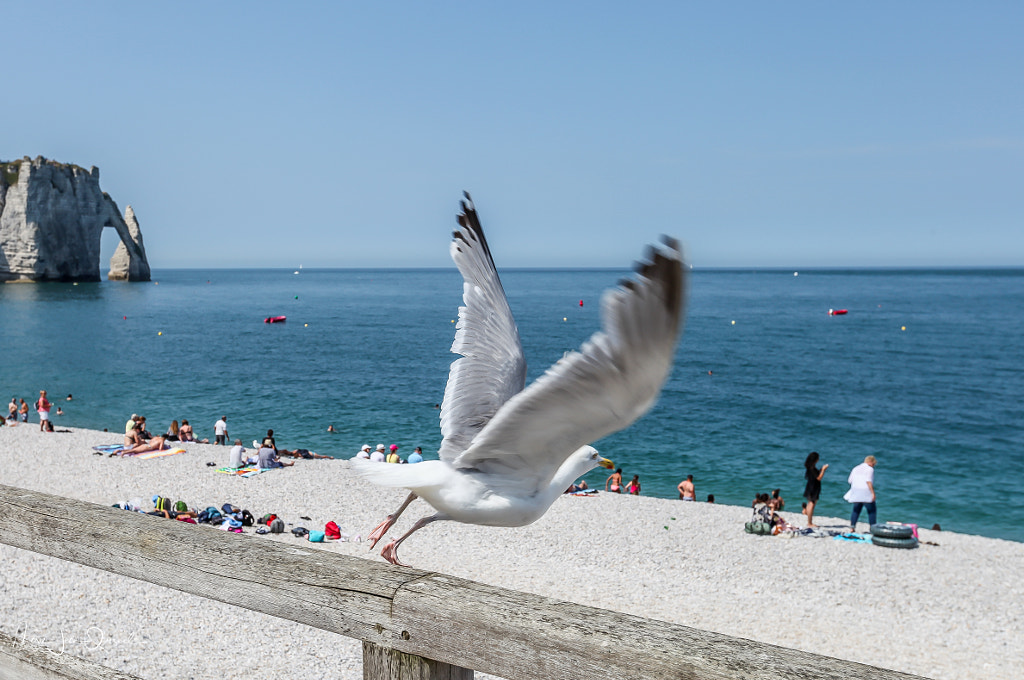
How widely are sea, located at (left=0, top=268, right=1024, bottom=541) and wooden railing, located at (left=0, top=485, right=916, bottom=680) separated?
727 millimetres

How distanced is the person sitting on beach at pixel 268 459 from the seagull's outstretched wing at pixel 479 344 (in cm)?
1972

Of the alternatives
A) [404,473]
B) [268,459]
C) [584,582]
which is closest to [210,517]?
[268,459]

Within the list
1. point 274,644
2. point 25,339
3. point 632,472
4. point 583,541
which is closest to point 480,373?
point 274,644

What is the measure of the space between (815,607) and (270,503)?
1185cm

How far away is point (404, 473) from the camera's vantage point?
2.67 meters

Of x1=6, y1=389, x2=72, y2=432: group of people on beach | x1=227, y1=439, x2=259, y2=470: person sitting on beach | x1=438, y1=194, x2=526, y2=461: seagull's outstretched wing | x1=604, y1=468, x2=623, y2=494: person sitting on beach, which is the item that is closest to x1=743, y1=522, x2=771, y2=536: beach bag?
x1=604, y1=468, x2=623, y2=494: person sitting on beach

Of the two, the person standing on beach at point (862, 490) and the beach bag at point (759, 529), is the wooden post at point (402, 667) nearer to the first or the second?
the beach bag at point (759, 529)

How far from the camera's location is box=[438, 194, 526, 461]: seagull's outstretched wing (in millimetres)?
3246

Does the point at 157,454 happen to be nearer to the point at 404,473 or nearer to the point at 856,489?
the point at 856,489

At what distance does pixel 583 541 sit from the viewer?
53.0 ft

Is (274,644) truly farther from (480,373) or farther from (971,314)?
(971,314)

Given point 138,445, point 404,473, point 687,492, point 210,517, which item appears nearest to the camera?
point 404,473

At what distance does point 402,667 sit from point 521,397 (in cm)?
77

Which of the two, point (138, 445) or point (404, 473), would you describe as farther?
point (138, 445)
